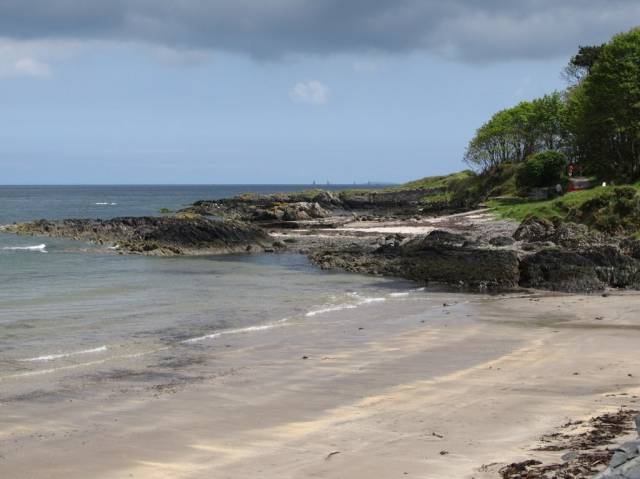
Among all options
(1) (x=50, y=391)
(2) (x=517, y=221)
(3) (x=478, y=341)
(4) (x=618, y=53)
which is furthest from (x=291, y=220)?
(1) (x=50, y=391)

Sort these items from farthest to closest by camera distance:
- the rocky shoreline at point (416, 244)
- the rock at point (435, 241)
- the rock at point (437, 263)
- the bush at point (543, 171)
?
the bush at point (543, 171), the rock at point (435, 241), the rock at point (437, 263), the rocky shoreline at point (416, 244)

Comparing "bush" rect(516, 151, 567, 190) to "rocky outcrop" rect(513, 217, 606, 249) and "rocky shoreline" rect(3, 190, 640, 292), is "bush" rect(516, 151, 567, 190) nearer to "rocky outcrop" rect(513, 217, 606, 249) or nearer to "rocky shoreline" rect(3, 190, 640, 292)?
"rocky shoreline" rect(3, 190, 640, 292)

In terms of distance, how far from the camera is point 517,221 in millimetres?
47562

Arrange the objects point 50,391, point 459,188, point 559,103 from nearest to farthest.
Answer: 1. point 50,391
2. point 559,103
3. point 459,188

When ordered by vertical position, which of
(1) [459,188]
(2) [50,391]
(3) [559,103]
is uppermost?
(3) [559,103]

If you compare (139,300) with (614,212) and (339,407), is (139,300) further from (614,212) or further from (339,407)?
(614,212)

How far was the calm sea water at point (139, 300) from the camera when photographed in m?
17.4

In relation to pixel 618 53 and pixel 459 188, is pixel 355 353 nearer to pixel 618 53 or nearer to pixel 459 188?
pixel 618 53

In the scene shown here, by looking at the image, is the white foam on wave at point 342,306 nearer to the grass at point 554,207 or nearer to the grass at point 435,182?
the grass at point 554,207

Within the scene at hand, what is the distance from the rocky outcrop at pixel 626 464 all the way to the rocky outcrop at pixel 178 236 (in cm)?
3776

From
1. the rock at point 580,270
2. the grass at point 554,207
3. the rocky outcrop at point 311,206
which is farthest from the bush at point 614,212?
the rocky outcrop at point 311,206

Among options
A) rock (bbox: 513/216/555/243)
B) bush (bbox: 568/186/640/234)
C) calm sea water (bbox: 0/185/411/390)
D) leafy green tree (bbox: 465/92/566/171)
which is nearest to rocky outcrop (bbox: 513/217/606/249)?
rock (bbox: 513/216/555/243)

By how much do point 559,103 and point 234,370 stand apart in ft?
230

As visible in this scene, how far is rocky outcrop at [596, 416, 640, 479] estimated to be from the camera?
20.7 feet
